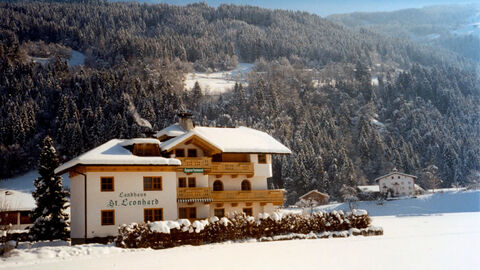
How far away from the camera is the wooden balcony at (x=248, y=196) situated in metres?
39.0

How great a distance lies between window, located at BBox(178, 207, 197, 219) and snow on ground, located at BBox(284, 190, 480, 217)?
4417 cm

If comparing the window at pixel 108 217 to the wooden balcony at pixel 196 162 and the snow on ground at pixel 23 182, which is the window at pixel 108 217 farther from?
the snow on ground at pixel 23 182

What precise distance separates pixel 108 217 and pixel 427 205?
2514 inches

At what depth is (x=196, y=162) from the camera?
37.1 metres

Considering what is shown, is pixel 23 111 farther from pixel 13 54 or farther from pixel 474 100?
Answer: pixel 474 100

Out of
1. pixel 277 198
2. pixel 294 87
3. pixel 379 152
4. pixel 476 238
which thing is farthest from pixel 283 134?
pixel 476 238

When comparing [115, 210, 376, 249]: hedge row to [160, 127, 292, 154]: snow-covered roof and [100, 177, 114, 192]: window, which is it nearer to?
[100, 177, 114, 192]: window

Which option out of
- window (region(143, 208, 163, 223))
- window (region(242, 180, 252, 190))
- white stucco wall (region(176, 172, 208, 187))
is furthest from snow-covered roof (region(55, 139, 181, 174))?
window (region(242, 180, 252, 190))

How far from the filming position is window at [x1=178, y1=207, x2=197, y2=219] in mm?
37406

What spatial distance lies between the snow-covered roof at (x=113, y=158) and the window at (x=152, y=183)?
1392 mm

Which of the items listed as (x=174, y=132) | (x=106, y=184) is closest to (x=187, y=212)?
(x=106, y=184)

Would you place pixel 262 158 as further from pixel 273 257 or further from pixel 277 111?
pixel 277 111

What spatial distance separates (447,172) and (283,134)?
4594cm

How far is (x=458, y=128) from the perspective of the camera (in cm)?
15488
